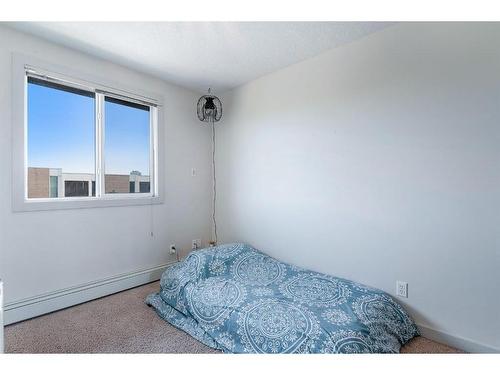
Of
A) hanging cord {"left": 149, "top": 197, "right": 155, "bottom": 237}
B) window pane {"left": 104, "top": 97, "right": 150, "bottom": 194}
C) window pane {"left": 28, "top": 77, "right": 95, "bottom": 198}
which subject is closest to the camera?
window pane {"left": 28, "top": 77, "right": 95, "bottom": 198}

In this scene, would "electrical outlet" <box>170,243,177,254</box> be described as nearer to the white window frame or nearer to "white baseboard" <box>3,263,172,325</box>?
"white baseboard" <box>3,263,172,325</box>

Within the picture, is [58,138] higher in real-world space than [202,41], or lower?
lower

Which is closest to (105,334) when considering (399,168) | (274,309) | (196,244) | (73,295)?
(73,295)

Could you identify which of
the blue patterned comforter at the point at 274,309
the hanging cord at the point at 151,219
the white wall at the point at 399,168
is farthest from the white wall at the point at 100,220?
the white wall at the point at 399,168

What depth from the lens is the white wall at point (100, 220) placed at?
1.97 m

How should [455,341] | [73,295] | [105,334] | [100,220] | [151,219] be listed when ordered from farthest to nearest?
[151,219] < [100,220] < [73,295] < [105,334] < [455,341]

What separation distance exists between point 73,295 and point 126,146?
1514 millimetres

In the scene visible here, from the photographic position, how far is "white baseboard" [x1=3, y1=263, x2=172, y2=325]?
199 cm

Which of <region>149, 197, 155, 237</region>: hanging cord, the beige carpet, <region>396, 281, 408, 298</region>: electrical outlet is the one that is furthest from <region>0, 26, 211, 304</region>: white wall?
<region>396, 281, 408, 298</region>: electrical outlet

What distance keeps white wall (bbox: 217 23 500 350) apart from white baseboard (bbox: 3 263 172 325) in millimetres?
1423

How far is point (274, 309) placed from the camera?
5.75 feet

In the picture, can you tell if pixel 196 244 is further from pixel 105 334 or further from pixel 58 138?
pixel 58 138

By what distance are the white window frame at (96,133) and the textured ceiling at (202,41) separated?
25 cm
